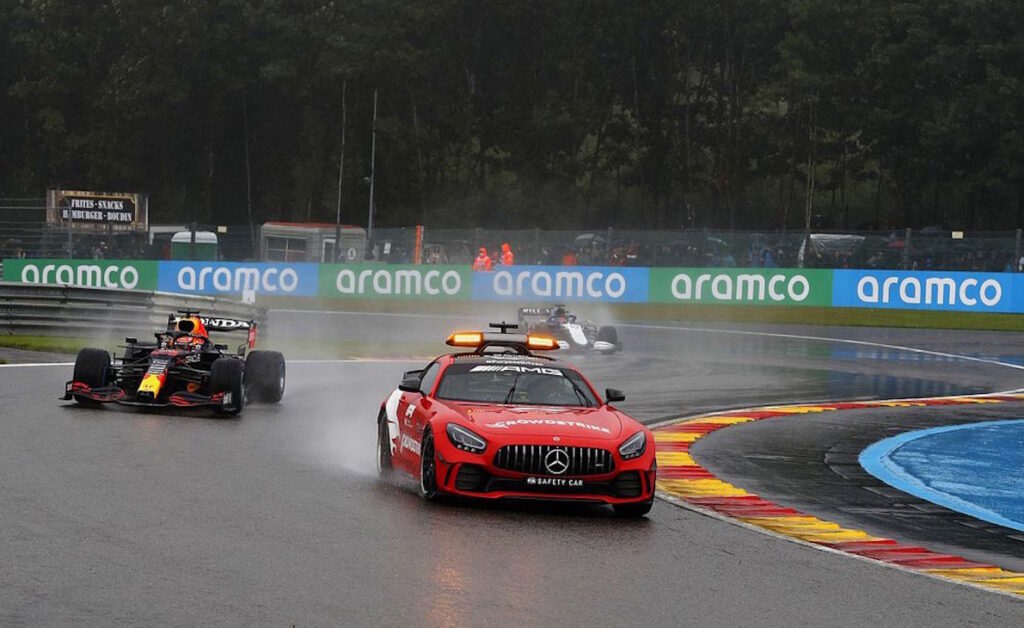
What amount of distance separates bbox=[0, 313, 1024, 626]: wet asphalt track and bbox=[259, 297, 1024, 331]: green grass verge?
82.8 feet

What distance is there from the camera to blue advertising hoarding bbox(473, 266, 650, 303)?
1740 inches

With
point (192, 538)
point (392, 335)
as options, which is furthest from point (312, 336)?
point (192, 538)

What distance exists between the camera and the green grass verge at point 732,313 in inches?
1549

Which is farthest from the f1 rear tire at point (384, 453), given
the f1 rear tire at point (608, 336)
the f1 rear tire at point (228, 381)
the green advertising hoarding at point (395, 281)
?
the green advertising hoarding at point (395, 281)

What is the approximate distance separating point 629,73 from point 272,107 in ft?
61.2

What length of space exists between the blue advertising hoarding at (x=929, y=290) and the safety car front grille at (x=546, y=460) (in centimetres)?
3189

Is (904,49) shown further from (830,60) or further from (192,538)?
(192,538)

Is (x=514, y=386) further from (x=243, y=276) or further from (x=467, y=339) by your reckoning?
(x=243, y=276)

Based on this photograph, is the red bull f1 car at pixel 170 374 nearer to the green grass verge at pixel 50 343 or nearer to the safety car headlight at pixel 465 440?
the safety car headlight at pixel 465 440

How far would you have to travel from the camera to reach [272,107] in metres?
83.1

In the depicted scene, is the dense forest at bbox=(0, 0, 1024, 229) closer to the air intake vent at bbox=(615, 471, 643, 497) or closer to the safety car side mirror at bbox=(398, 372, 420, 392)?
the safety car side mirror at bbox=(398, 372, 420, 392)

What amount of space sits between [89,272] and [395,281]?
8.95 meters

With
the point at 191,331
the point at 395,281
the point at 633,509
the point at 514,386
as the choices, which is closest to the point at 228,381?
the point at 191,331

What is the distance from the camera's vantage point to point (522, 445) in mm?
10688
